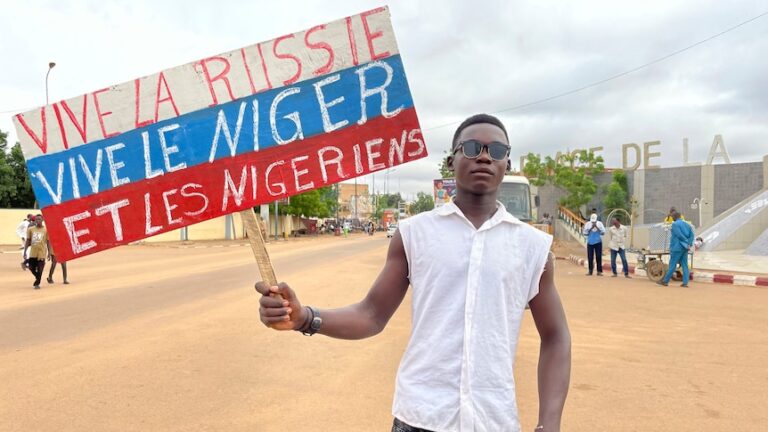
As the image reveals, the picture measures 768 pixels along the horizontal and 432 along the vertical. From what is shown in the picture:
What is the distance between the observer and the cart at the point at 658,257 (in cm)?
1251

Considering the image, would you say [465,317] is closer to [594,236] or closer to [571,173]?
[594,236]

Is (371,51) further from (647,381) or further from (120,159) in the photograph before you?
(647,381)

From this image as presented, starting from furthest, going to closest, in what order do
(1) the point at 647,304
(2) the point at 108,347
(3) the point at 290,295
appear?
(1) the point at 647,304, (2) the point at 108,347, (3) the point at 290,295

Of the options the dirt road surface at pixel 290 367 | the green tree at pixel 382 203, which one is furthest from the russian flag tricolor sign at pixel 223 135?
the green tree at pixel 382 203

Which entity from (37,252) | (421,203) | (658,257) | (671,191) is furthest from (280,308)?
(421,203)

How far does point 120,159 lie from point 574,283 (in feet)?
37.7

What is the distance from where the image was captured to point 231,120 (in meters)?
2.08

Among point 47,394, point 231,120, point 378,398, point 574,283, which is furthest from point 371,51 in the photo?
point 574,283

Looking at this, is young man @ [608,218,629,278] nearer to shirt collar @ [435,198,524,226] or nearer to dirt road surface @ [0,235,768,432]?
dirt road surface @ [0,235,768,432]

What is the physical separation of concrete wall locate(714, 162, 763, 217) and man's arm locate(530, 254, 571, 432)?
35667 millimetres

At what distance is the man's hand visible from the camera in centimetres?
173

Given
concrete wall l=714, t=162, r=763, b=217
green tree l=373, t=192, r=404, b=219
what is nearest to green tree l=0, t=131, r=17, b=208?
concrete wall l=714, t=162, r=763, b=217

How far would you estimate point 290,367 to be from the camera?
5117 mm

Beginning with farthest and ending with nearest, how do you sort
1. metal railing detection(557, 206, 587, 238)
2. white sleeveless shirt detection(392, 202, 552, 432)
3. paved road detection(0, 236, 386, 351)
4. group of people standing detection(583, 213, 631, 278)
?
metal railing detection(557, 206, 587, 238)
group of people standing detection(583, 213, 631, 278)
paved road detection(0, 236, 386, 351)
white sleeveless shirt detection(392, 202, 552, 432)
